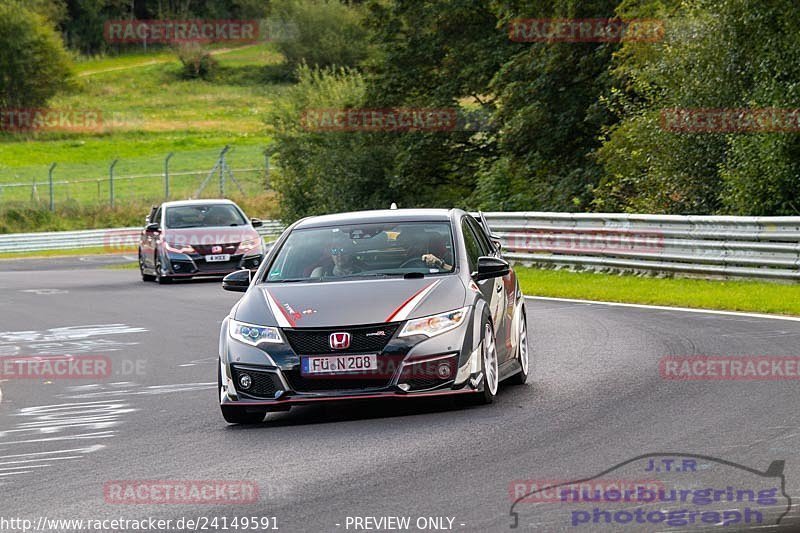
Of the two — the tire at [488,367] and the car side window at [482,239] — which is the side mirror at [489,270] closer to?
the tire at [488,367]

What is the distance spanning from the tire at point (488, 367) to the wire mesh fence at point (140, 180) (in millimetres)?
42657

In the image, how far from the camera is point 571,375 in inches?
470

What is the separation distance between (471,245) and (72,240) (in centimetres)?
4599

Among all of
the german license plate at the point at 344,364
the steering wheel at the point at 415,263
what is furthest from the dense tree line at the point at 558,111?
the german license plate at the point at 344,364

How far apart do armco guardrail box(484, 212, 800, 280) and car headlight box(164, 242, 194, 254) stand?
19.6ft

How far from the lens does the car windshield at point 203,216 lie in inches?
1180

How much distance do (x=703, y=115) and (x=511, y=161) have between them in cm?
1160

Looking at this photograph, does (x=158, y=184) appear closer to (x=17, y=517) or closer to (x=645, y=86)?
(x=645, y=86)

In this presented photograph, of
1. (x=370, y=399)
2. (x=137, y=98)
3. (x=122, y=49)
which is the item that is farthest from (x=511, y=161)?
(x=122, y=49)

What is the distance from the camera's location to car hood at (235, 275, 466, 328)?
9773 mm

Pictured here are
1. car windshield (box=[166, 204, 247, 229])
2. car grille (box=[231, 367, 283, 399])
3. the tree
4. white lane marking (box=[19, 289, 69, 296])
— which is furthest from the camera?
the tree
